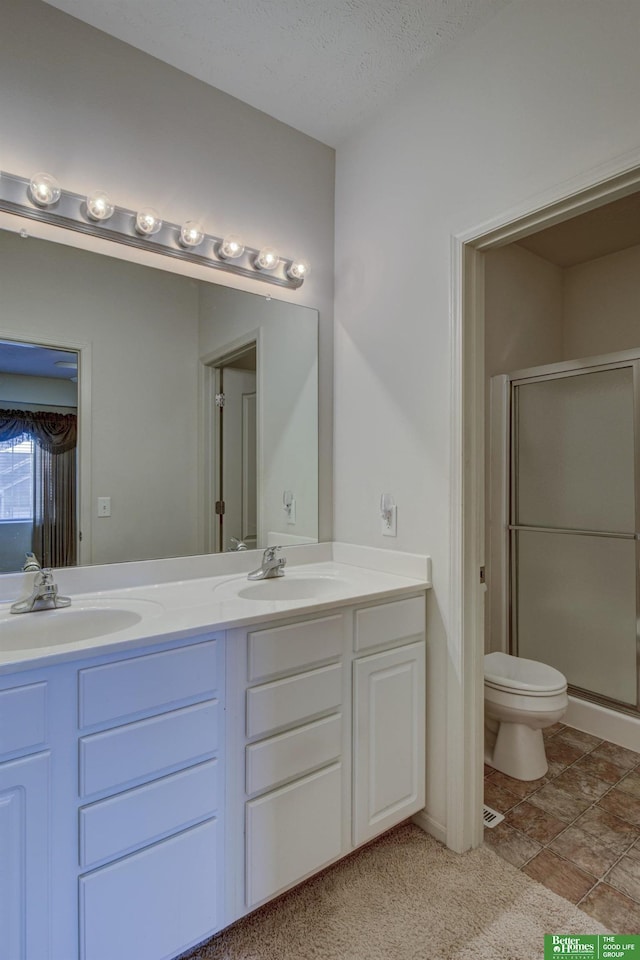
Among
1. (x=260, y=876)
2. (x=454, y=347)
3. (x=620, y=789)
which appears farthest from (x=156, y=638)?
(x=620, y=789)

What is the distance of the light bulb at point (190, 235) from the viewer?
181 centimetres

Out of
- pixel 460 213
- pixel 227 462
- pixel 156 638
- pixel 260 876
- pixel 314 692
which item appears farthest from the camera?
pixel 227 462

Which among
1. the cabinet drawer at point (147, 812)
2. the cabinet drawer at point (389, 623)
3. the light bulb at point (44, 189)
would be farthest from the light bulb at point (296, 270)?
the cabinet drawer at point (147, 812)

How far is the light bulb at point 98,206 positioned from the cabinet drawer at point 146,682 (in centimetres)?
136

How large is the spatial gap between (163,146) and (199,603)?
158cm

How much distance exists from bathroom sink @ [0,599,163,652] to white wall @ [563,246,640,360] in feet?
10.0

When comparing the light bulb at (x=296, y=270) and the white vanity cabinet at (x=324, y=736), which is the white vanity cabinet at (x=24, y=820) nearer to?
the white vanity cabinet at (x=324, y=736)

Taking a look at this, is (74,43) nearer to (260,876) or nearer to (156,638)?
(156,638)

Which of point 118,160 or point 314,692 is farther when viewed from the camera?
point 118,160

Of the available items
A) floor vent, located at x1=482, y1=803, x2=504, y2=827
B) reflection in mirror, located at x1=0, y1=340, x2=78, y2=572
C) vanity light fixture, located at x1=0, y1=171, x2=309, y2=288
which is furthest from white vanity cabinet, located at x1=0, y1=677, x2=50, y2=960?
floor vent, located at x1=482, y1=803, x2=504, y2=827

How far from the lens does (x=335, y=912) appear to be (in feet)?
4.81

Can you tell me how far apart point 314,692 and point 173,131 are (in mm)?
1962

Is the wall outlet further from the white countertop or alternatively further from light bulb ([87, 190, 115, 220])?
light bulb ([87, 190, 115, 220])

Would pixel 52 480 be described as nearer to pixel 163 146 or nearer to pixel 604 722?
pixel 163 146
